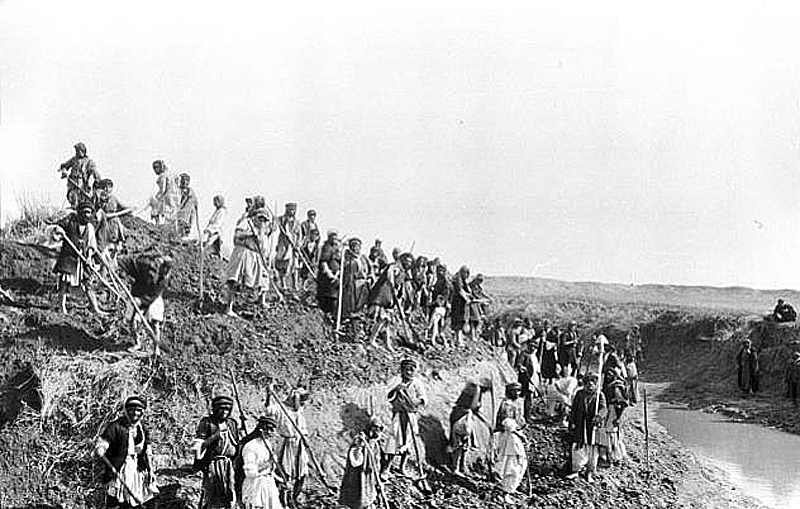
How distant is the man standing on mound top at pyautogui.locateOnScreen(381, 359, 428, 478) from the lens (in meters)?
11.6

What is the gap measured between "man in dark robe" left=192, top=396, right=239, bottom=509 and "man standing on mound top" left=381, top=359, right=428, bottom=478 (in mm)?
3528

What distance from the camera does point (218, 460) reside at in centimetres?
835

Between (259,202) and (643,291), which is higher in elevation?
(259,202)

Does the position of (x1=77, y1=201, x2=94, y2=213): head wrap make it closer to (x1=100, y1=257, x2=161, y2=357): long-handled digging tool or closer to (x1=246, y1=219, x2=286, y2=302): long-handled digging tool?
(x1=100, y1=257, x2=161, y2=357): long-handled digging tool

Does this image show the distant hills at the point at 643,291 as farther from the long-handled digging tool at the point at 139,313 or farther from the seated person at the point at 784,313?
the long-handled digging tool at the point at 139,313

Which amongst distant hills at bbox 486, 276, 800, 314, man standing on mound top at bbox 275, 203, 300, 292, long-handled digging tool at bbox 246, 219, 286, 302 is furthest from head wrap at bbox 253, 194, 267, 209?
distant hills at bbox 486, 276, 800, 314

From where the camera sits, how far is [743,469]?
55.9ft

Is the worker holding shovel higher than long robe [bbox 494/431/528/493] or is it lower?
higher

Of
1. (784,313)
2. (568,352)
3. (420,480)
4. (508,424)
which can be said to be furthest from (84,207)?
(784,313)

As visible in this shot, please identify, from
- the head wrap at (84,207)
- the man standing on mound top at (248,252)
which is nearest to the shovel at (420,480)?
the man standing on mound top at (248,252)

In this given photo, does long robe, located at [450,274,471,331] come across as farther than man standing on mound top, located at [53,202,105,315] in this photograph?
Yes

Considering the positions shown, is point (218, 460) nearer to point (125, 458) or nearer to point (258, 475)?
point (258, 475)

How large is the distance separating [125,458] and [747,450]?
15.0 meters

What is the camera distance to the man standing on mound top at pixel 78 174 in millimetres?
13578
